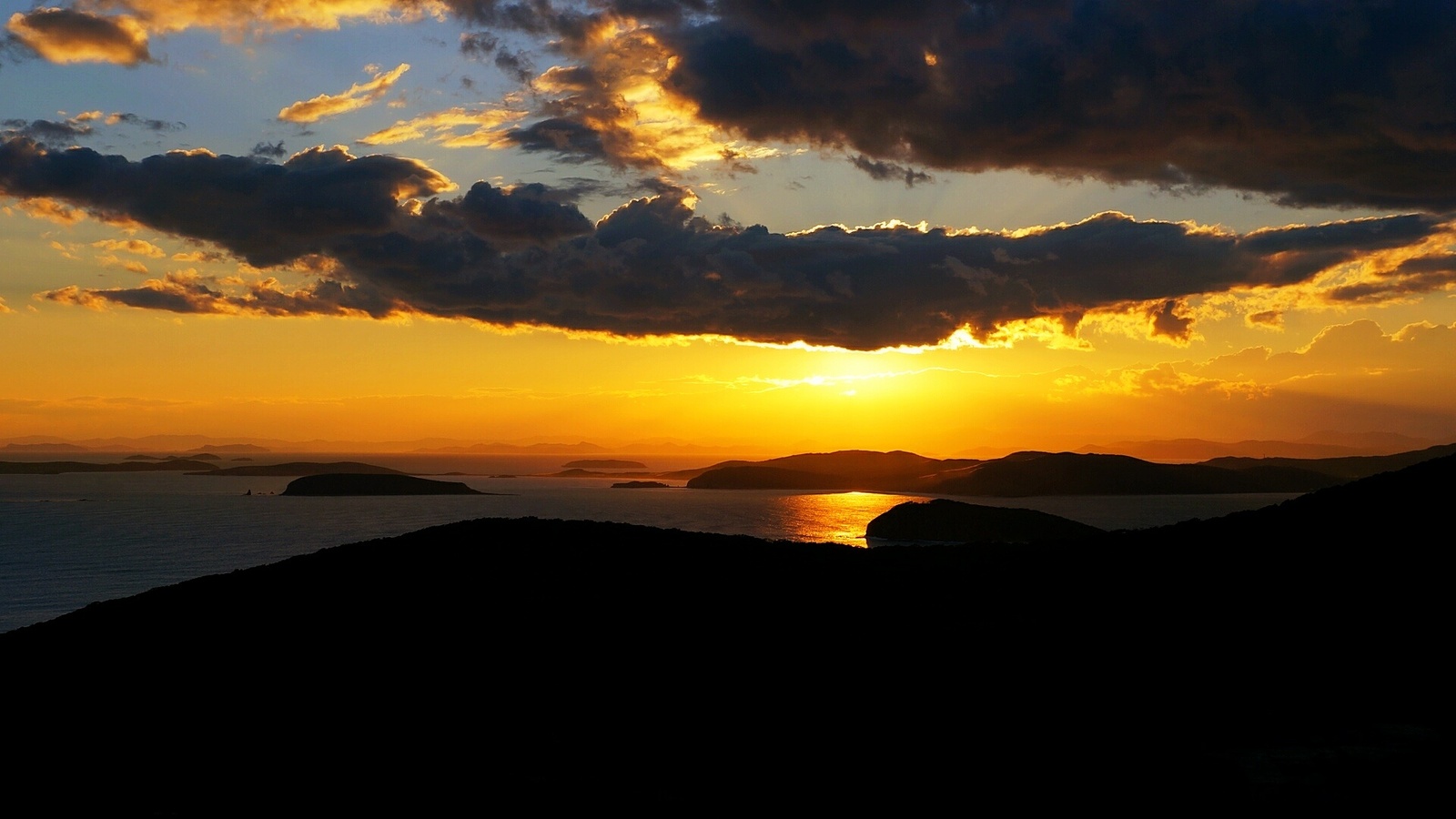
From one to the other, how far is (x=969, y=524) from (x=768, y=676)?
85886mm

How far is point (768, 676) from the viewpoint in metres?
22.4

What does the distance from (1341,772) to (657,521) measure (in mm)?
120706

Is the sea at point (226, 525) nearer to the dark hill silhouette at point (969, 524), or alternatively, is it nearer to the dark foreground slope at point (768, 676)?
the dark hill silhouette at point (969, 524)

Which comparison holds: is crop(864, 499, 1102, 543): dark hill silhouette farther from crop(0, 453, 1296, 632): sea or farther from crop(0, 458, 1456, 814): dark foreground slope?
crop(0, 458, 1456, 814): dark foreground slope

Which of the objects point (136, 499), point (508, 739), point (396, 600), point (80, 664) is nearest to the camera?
point (508, 739)

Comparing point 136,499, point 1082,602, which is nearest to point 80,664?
point 1082,602

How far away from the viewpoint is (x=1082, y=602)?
88.2 feet

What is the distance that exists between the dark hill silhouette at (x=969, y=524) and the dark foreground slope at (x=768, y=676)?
7019 centimetres

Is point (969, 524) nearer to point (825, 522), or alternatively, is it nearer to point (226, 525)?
point (825, 522)

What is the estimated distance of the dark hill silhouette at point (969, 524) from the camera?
100875mm

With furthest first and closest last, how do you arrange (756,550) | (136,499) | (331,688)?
(136,499), (756,550), (331,688)

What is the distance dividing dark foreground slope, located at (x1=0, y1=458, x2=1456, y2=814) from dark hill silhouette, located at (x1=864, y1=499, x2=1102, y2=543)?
70189 millimetres

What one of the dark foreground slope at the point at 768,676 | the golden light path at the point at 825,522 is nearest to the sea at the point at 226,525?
the golden light path at the point at 825,522

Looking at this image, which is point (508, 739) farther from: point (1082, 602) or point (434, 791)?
point (1082, 602)
